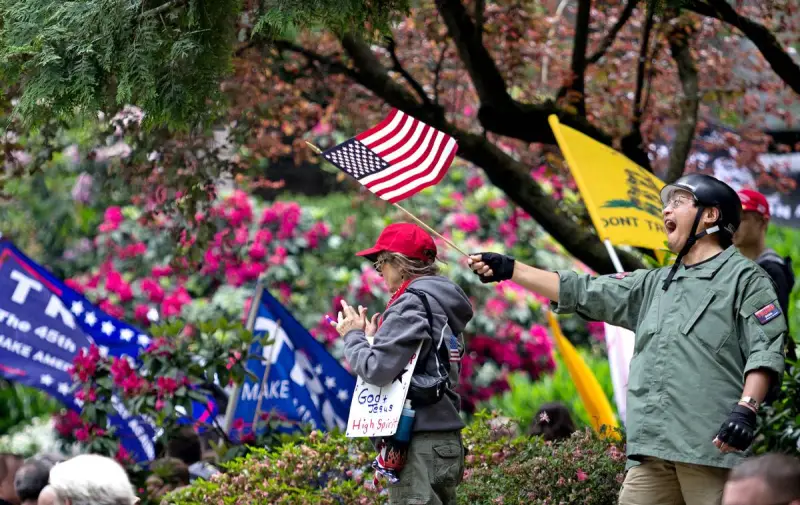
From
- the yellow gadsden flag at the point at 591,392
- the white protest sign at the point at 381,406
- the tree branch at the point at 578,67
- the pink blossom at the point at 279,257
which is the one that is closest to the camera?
the white protest sign at the point at 381,406

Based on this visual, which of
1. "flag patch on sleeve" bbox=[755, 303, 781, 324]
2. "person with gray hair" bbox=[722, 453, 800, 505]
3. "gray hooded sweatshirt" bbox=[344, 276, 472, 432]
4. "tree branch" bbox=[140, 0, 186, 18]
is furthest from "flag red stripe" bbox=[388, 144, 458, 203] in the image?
"person with gray hair" bbox=[722, 453, 800, 505]

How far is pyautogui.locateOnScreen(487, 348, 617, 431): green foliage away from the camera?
35.4ft

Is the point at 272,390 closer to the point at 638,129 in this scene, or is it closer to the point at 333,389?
the point at 333,389

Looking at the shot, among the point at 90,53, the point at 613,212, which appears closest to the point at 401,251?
the point at 90,53

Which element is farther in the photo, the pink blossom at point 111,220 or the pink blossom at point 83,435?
the pink blossom at point 111,220

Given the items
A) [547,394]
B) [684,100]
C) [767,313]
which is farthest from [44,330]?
[767,313]

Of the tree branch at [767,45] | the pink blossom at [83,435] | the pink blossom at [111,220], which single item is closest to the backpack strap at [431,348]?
the tree branch at [767,45]

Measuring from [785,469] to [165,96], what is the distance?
3146 millimetres

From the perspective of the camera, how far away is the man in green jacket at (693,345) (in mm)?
4336

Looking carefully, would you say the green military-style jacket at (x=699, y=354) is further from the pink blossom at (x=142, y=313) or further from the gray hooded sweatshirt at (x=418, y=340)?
the pink blossom at (x=142, y=313)

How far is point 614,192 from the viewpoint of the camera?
7051 mm

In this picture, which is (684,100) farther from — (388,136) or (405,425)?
(405,425)

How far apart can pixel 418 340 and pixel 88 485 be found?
5.23 ft

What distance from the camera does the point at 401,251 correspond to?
516 centimetres
